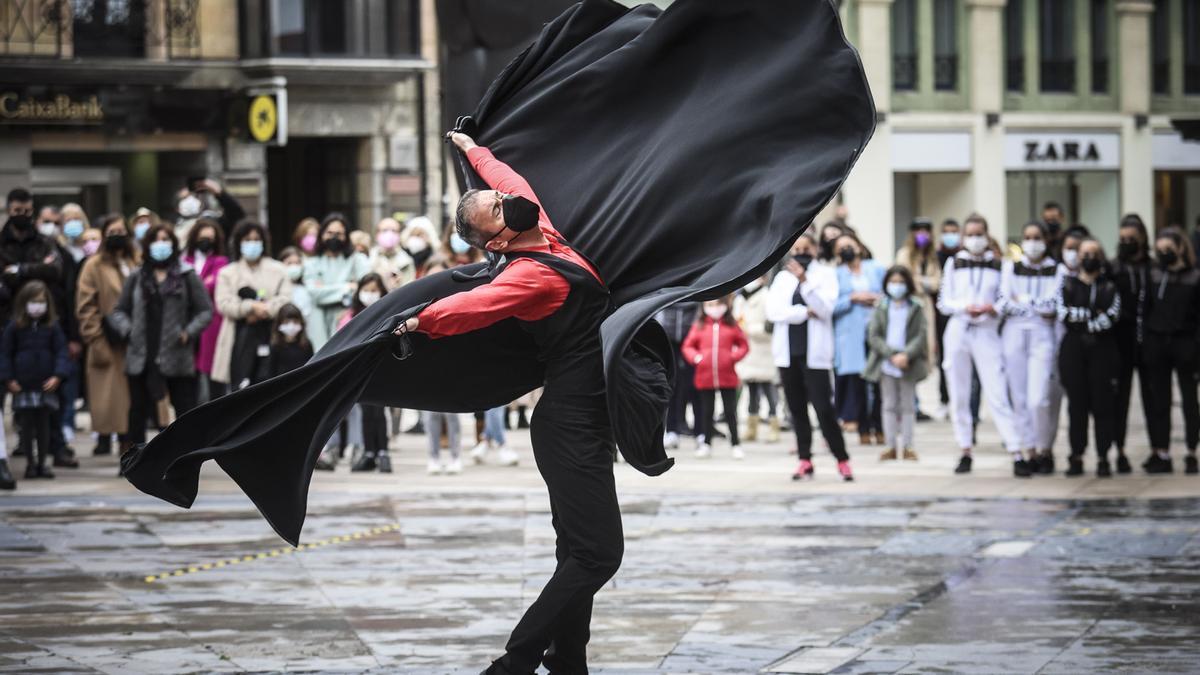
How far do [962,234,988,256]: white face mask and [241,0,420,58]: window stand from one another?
60.4 ft

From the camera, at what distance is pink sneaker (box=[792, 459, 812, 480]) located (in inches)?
635

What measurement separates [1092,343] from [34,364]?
7.82 m

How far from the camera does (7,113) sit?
99.3ft

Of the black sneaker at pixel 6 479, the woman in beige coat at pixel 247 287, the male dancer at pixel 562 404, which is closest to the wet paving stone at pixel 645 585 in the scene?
the black sneaker at pixel 6 479

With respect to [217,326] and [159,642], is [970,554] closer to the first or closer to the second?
[159,642]

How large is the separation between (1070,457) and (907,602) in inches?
230

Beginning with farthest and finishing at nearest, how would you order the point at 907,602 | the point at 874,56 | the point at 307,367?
the point at 874,56 < the point at 907,602 < the point at 307,367

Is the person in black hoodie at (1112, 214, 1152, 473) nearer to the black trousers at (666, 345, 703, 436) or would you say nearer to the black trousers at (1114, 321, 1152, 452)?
the black trousers at (1114, 321, 1152, 452)

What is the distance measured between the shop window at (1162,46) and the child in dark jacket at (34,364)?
31.4 metres

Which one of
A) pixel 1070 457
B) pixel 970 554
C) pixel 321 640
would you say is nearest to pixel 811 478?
pixel 1070 457

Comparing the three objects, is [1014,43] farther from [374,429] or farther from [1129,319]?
[374,429]

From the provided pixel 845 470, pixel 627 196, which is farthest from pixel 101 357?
pixel 627 196

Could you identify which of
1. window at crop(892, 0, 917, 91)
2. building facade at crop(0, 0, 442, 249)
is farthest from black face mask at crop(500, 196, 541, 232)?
window at crop(892, 0, 917, 91)

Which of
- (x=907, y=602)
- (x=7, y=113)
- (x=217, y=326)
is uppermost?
(x=7, y=113)
